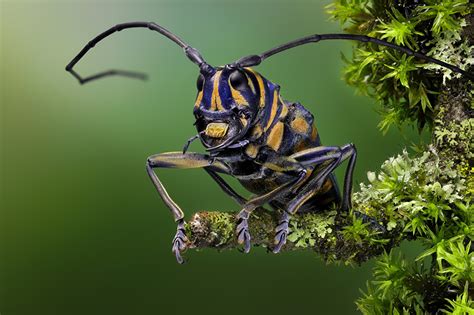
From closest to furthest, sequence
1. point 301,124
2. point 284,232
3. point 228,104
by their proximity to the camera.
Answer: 1. point 228,104
2. point 284,232
3. point 301,124

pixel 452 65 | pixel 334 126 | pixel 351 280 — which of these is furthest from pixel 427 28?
pixel 351 280

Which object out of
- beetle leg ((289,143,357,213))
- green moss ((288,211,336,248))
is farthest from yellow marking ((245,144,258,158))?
green moss ((288,211,336,248))

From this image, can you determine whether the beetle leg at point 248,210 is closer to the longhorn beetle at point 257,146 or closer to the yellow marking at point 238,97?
the longhorn beetle at point 257,146

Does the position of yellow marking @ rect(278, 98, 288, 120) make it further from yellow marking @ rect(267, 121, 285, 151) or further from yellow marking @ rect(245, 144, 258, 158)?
yellow marking @ rect(245, 144, 258, 158)

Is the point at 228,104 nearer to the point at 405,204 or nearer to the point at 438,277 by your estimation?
the point at 405,204

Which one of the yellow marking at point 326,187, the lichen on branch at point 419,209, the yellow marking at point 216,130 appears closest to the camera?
the yellow marking at point 216,130

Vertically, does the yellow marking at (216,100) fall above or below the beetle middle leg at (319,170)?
above

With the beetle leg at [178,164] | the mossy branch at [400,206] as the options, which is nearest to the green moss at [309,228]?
the mossy branch at [400,206]
